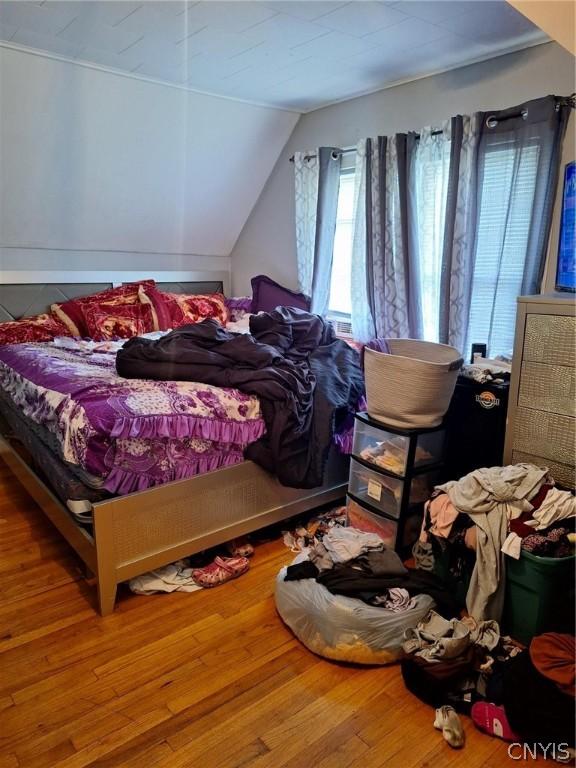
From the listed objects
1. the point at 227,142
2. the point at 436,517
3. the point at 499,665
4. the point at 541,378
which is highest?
the point at 227,142

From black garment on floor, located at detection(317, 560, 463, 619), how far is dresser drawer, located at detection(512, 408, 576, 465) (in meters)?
0.62

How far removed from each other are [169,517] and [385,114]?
275 centimetres

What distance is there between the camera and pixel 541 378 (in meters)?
1.96

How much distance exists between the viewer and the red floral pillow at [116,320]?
12.0 ft

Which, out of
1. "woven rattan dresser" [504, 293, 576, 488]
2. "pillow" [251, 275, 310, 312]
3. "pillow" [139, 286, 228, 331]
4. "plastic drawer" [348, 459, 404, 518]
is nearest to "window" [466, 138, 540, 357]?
"woven rattan dresser" [504, 293, 576, 488]

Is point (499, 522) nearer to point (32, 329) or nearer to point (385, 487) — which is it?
point (385, 487)

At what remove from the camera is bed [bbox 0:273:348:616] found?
1.96 m

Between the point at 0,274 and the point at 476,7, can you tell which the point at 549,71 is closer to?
A: the point at 476,7

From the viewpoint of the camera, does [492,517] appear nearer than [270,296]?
Yes

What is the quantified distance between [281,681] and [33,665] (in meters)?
0.82

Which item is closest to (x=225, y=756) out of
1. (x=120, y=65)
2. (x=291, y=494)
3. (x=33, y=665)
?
(x=33, y=665)

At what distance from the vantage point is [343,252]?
3793mm

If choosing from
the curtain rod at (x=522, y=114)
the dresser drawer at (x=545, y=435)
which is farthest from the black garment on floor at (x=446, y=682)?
the curtain rod at (x=522, y=114)

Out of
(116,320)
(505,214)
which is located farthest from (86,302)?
(505,214)
